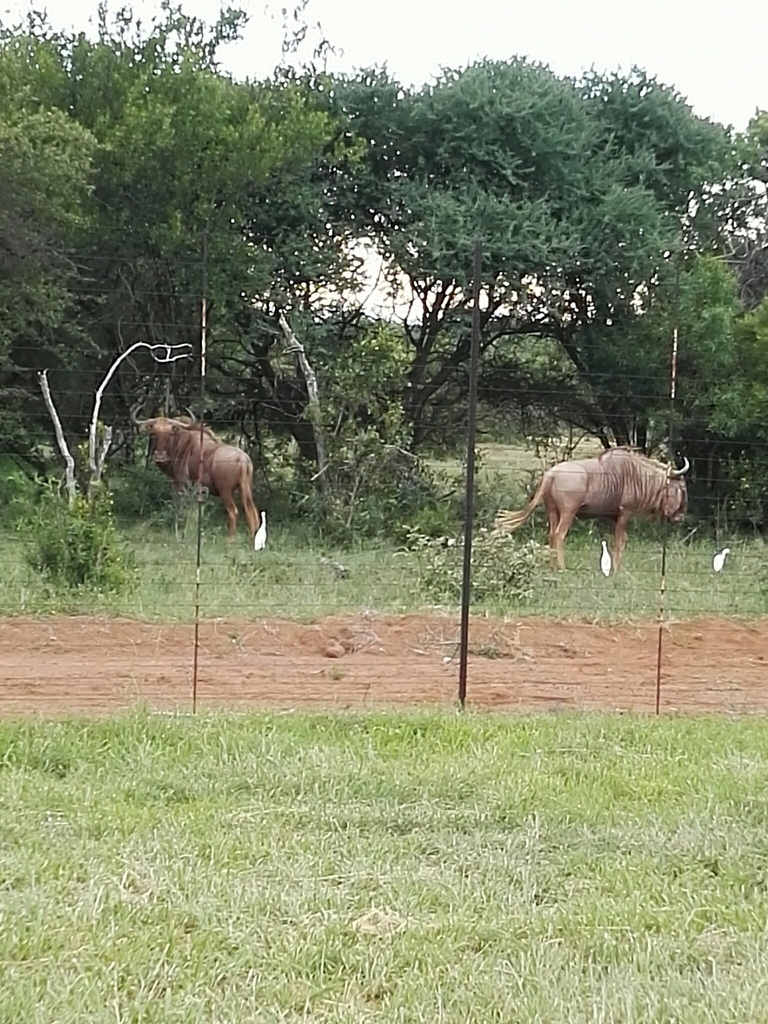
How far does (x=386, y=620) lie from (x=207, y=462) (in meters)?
5.17

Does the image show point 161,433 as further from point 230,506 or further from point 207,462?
point 230,506

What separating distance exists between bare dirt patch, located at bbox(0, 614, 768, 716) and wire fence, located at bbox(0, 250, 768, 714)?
2 centimetres

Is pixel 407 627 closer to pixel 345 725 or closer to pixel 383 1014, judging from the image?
pixel 345 725

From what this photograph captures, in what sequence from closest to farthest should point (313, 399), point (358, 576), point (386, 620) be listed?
point (386, 620), point (358, 576), point (313, 399)

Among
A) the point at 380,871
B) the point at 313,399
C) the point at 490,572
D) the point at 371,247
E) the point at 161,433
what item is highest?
the point at 371,247

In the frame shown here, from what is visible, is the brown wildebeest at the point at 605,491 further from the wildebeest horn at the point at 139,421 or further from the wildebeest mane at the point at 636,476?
the wildebeest horn at the point at 139,421

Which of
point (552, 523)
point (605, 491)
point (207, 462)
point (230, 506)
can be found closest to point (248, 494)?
point (230, 506)

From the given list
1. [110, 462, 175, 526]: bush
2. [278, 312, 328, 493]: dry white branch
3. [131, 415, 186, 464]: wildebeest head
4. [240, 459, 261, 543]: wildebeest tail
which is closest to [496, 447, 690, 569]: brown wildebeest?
[278, 312, 328, 493]: dry white branch

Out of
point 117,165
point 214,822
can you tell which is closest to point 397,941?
point 214,822

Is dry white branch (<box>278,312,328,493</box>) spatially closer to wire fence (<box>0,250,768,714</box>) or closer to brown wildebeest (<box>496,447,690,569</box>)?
wire fence (<box>0,250,768,714</box>)

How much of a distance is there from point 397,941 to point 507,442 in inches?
424

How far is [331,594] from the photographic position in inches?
367

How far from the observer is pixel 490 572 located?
31.3 ft

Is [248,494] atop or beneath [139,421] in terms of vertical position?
beneath
